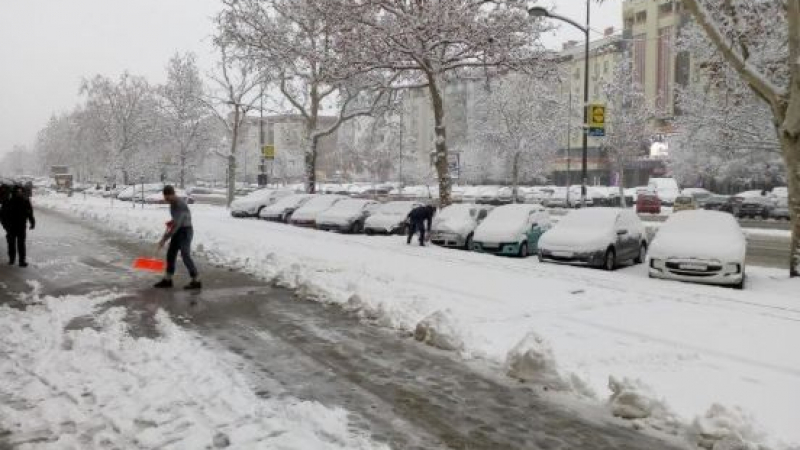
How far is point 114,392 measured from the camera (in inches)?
213

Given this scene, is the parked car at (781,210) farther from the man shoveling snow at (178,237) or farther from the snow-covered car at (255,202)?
the man shoveling snow at (178,237)

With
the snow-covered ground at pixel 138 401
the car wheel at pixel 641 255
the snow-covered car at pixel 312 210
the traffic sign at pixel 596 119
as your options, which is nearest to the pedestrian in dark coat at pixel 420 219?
the car wheel at pixel 641 255

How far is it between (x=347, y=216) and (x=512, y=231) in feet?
26.3

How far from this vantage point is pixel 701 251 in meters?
12.8

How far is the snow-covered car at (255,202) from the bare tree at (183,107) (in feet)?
81.9

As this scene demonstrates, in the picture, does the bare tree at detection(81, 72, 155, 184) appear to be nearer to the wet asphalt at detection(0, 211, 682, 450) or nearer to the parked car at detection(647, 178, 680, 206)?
the parked car at detection(647, 178, 680, 206)

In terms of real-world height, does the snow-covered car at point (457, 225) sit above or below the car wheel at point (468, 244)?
above

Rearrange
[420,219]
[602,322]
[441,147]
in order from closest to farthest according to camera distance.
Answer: [602,322], [420,219], [441,147]

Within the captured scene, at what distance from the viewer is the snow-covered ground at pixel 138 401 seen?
453 cm

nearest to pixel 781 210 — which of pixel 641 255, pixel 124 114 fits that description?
pixel 641 255

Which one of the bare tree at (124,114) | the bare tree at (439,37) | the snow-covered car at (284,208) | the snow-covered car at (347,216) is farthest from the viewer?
the bare tree at (124,114)

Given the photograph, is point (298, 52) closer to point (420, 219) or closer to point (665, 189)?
point (420, 219)

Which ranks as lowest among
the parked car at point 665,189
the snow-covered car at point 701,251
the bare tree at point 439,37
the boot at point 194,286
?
the boot at point 194,286

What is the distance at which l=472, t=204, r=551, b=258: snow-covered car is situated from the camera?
17.2 meters
